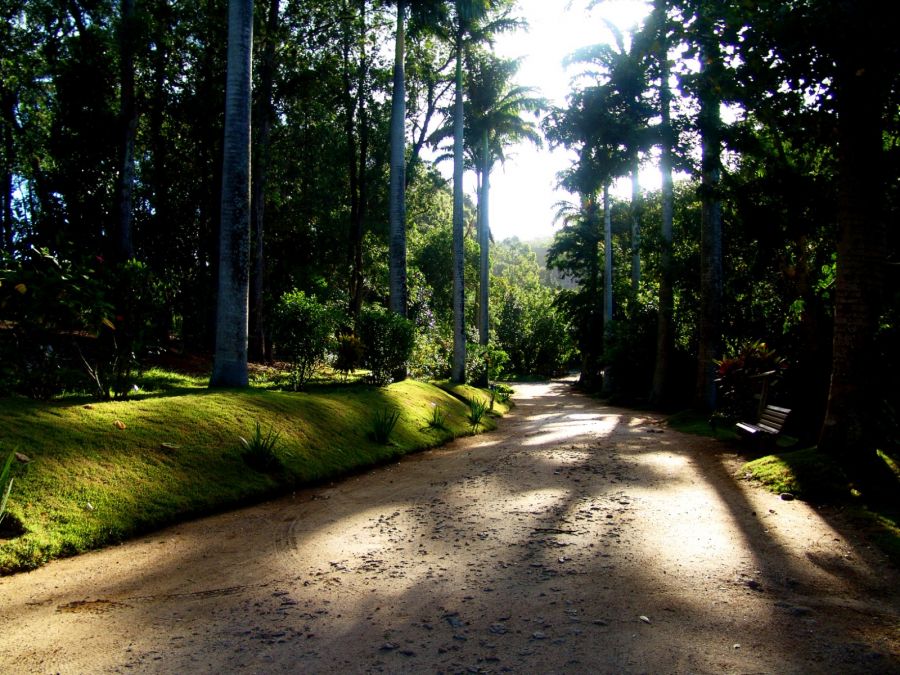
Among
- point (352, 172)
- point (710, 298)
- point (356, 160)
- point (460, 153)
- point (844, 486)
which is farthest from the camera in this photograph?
point (356, 160)

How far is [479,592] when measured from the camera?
152 inches

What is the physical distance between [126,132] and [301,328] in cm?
817

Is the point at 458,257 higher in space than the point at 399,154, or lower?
lower

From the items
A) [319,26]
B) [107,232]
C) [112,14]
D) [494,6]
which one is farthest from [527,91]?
[107,232]

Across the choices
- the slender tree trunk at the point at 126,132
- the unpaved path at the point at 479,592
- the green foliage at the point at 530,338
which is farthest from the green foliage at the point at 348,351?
the green foliage at the point at 530,338

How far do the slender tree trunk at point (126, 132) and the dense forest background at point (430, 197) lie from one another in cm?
6

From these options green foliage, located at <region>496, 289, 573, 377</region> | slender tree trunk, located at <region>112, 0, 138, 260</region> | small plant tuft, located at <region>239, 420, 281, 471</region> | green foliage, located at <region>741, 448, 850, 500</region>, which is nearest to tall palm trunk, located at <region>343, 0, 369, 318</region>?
slender tree trunk, located at <region>112, 0, 138, 260</region>

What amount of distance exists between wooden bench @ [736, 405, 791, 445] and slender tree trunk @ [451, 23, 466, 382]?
11.3 meters

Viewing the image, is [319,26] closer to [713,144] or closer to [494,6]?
[494,6]

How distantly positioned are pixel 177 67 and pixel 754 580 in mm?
21845

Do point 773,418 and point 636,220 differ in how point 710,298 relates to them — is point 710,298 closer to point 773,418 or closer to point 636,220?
point 773,418

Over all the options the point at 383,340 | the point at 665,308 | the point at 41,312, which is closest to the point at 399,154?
the point at 383,340

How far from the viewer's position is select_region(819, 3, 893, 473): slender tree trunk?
20.9 feet

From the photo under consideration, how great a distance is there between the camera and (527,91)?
26109 mm
